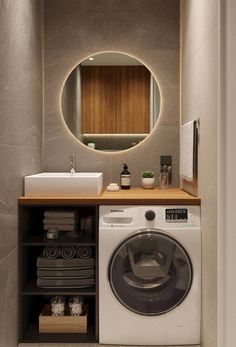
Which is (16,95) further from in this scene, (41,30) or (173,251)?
(173,251)

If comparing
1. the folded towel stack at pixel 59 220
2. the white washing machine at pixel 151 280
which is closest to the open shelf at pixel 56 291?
the white washing machine at pixel 151 280

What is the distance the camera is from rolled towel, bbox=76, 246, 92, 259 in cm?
232

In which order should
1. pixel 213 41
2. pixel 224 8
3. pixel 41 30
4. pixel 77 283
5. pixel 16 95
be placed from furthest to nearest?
pixel 41 30, pixel 77 283, pixel 16 95, pixel 213 41, pixel 224 8

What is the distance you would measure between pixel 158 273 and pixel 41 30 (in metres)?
2.10

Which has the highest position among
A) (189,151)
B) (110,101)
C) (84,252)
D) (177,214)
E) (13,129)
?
(110,101)

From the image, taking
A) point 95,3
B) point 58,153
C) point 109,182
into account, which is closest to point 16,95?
point 58,153

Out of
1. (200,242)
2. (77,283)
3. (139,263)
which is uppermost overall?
(200,242)

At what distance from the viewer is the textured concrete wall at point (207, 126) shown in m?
1.78

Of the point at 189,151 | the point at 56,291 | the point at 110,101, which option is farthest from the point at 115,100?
the point at 56,291

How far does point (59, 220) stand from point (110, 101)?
1161mm

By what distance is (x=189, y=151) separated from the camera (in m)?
2.34

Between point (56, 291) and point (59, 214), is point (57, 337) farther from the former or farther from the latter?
point (59, 214)

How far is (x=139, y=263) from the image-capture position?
217 centimetres

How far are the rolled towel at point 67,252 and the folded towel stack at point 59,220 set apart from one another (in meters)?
0.13
